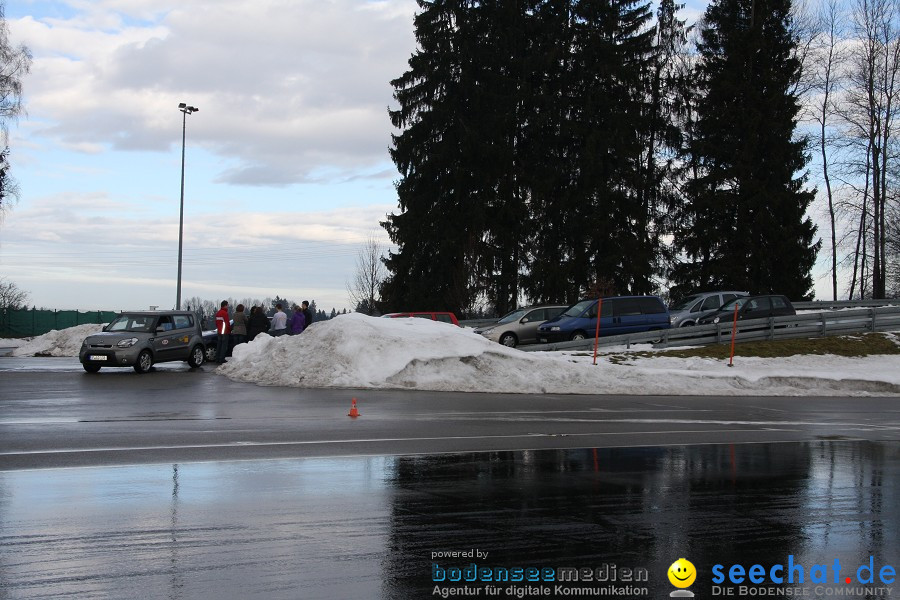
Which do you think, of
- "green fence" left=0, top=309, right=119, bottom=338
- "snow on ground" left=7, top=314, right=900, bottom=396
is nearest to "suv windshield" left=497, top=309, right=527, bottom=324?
"snow on ground" left=7, top=314, right=900, bottom=396

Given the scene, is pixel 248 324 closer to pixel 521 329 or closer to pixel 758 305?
pixel 521 329

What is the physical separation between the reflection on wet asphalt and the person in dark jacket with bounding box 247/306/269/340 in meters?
17.8

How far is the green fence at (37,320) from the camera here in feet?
189

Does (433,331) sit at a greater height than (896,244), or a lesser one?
lesser

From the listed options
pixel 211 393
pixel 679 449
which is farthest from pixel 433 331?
pixel 679 449

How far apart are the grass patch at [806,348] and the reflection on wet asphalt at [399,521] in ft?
59.5

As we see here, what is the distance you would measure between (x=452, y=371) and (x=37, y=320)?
48.4m

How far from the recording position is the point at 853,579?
227 inches

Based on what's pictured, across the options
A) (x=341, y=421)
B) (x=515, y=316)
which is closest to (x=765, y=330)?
(x=515, y=316)

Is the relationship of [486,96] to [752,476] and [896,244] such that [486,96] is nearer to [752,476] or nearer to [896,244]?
[896,244]

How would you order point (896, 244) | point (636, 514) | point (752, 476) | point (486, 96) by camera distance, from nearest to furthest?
point (636, 514) < point (752, 476) < point (486, 96) < point (896, 244)

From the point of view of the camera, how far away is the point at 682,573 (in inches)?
225

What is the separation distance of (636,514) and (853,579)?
6.51ft

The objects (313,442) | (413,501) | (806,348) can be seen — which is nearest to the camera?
(413,501)
